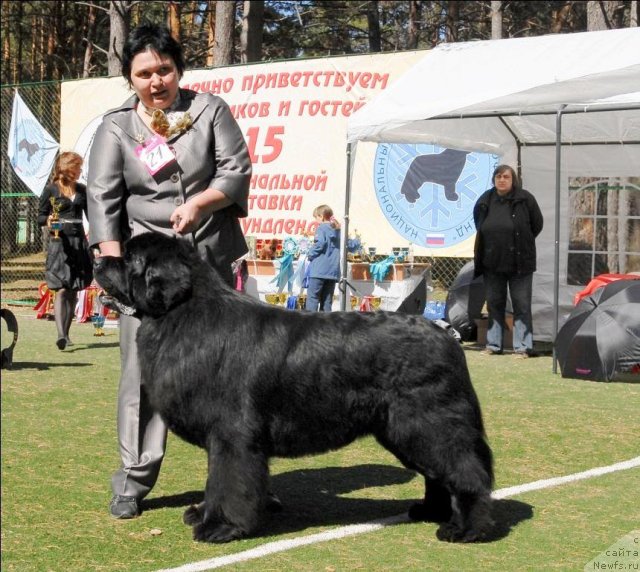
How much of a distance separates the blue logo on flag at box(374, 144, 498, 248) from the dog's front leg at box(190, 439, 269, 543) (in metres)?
11.3

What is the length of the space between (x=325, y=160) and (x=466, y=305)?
3.92 metres

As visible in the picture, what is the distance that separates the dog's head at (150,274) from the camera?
A: 14.1 feet

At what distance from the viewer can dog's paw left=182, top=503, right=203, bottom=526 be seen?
4.70 metres

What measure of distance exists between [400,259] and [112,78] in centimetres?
697

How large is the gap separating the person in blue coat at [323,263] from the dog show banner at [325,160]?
5.55 feet

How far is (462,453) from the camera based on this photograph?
14.4 ft

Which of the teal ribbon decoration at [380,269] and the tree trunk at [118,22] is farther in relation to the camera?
the tree trunk at [118,22]

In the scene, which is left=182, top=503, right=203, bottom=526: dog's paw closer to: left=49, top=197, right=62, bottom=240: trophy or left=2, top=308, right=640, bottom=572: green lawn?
left=2, top=308, right=640, bottom=572: green lawn

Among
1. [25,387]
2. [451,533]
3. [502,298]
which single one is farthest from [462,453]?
[502,298]

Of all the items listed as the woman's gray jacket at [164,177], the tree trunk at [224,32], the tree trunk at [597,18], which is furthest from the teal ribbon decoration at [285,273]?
the woman's gray jacket at [164,177]

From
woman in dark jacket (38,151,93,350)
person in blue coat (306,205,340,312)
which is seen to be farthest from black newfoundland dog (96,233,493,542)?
person in blue coat (306,205,340,312)

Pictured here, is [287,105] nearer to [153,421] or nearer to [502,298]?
[502,298]

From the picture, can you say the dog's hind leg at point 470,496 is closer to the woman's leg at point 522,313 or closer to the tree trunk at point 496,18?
the woman's leg at point 522,313

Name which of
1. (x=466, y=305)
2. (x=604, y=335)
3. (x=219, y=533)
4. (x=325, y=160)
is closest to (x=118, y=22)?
(x=325, y=160)
